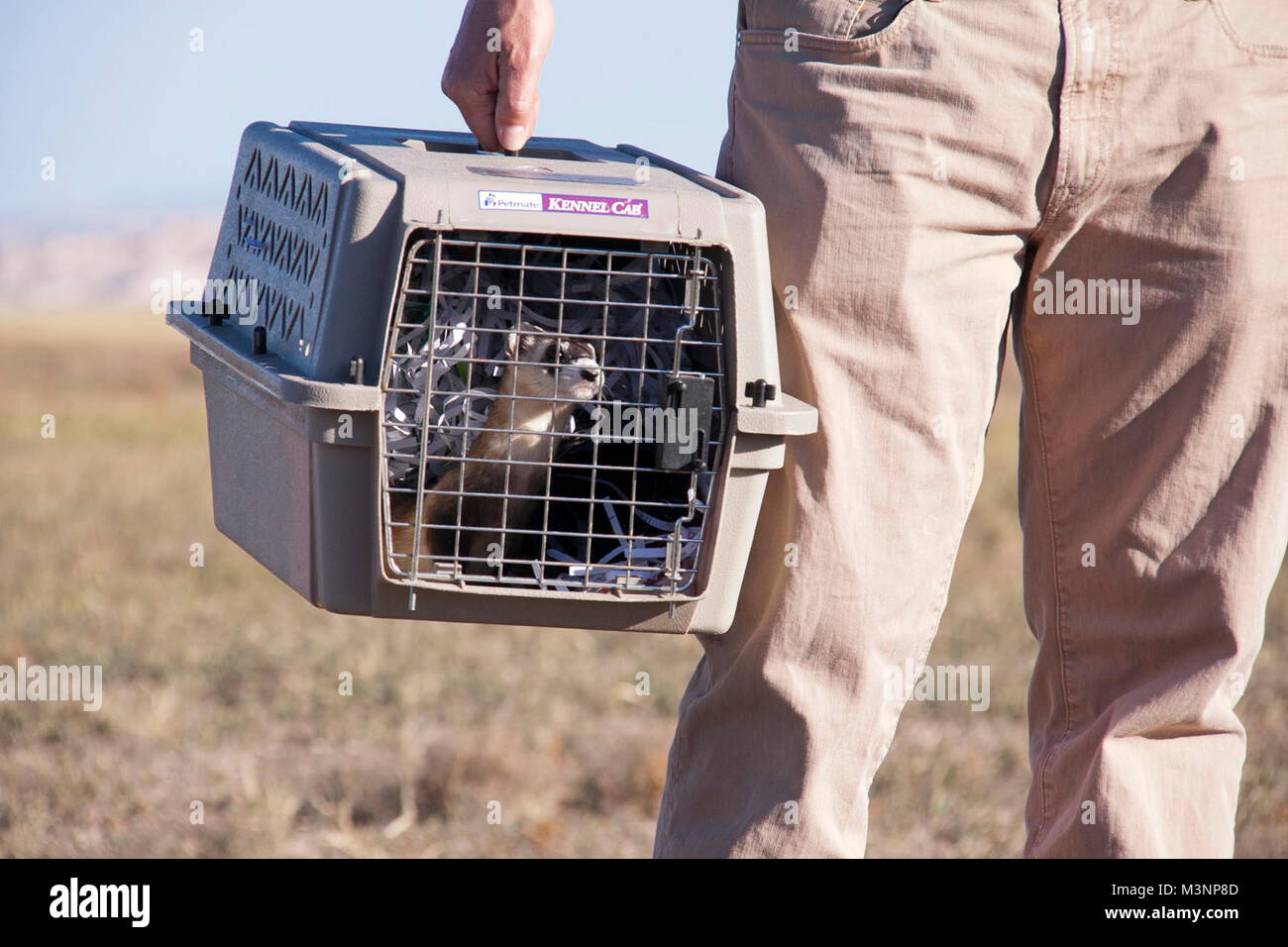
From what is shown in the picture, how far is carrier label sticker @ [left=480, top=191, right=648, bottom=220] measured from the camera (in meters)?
1.31

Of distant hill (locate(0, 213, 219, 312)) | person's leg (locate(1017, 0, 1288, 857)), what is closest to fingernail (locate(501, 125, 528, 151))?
person's leg (locate(1017, 0, 1288, 857))

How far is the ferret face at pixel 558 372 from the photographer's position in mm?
1470

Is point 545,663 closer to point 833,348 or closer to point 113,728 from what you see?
point 113,728

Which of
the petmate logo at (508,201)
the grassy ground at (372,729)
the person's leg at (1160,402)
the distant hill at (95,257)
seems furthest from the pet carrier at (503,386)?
the distant hill at (95,257)

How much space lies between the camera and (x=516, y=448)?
1.49m

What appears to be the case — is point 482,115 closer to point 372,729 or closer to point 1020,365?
point 1020,365

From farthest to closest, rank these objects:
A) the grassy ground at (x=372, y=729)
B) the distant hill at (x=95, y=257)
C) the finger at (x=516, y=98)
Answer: the distant hill at (x=95, y=257)
the grassy ground at (x=372, y=729)
the finger at (x=516, y=98)

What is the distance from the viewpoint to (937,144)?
139 centimetres

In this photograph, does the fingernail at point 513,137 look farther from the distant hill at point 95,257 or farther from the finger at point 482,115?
the distant hill at point 95,257

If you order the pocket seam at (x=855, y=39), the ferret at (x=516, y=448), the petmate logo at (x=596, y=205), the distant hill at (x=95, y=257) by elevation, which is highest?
the pocket seam at (x=855, y=39)

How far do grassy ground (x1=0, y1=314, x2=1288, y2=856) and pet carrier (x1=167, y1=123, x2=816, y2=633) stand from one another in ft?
4.24

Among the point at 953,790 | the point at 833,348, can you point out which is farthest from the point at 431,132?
the point at 953,790

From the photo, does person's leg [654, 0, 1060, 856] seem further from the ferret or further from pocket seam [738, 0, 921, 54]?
the ferret

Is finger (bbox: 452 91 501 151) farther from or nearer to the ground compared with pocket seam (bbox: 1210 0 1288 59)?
nearer to the ground
